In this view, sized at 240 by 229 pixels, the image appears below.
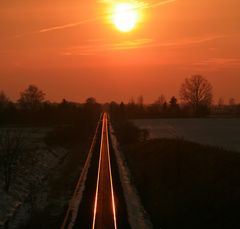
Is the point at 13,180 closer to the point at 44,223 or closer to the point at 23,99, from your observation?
the point at 44,223

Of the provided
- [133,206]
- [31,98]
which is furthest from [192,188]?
[31,98]

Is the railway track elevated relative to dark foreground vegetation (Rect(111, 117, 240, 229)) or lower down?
lower down

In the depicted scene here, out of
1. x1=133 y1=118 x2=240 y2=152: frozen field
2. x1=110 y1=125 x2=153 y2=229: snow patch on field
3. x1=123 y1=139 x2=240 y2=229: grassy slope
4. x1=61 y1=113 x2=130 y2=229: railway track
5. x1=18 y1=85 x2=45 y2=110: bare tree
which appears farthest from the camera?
x1=18 y1=85 x2=45 y2=110: bare tree

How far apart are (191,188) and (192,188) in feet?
0.42

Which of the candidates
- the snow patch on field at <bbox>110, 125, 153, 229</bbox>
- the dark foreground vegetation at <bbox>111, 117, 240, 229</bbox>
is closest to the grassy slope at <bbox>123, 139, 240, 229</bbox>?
the dark foreground vegetation at <bbox>111, 117, 240, 229</bbox>

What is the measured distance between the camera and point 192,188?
72.0 feet

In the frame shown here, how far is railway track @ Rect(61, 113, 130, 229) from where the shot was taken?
18.0 meters

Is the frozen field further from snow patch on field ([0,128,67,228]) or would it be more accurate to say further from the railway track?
snow patch on field ([0,128,67,228])

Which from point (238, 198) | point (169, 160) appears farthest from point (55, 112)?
point (238, 198)

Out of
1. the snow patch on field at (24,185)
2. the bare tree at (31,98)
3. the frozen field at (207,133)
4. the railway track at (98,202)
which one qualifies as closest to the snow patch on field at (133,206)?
the railway track at (98,202)

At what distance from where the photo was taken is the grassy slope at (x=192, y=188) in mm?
17328

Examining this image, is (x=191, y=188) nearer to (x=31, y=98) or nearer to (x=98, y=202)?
(x=98, y=202)

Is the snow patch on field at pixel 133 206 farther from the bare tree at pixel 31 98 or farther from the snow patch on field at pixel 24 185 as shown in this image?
the bare tree at pixel 31 98

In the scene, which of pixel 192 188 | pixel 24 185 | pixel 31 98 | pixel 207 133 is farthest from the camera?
pixel 31 98
